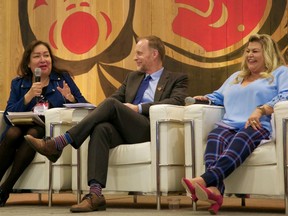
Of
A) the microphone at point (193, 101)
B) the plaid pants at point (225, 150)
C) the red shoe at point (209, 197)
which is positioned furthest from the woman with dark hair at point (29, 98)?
the red shoe at point (209, 197)

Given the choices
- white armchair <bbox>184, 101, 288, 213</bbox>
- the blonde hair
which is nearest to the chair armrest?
white armchair <bbox>184, 101, 288, 213</bbox>

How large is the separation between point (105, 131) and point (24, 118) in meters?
0.65

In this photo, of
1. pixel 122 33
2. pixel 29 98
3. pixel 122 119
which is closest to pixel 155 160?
pixel 122 119

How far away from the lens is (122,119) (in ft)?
12.6

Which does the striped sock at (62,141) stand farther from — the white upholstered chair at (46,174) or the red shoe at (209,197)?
the red shoe at (209,197)

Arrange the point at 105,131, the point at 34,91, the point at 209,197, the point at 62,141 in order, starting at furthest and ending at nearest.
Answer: the point at 34,91 → the point at 105,131 → the point at 62,141 → the point at 209,197

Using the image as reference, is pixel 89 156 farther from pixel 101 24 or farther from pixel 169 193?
pixel 101 24

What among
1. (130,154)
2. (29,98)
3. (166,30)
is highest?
(166,30)

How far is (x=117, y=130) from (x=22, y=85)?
0.94m

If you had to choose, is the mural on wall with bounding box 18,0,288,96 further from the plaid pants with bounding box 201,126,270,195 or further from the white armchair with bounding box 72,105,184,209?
the plaid pants with bounding box 201,126,270,195

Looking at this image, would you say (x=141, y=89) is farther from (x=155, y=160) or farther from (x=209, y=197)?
(x=209, y=197)

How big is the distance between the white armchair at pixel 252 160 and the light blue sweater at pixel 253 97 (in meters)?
0.12

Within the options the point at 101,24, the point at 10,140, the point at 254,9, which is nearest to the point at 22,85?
the point at 10,140

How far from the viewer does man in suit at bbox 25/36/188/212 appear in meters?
3.61
